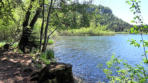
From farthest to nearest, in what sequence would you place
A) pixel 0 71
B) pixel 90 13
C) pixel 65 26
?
pixel 65 26
pixel 90 13
pixel 0 71

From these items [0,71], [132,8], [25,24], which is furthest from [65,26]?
[132,8]

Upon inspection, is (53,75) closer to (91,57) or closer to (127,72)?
(127,72)

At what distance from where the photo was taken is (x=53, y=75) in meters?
5.29

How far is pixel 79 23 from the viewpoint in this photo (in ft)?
35.3

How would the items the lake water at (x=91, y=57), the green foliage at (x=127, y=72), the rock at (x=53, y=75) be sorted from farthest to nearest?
1. the lake water at (x=91, y=57)
2. the rock at (x=53, y=75)
3. the green foliage at (x=127, y=72)

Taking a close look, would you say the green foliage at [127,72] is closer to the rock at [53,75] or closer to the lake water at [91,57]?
the lake water at [91,57]

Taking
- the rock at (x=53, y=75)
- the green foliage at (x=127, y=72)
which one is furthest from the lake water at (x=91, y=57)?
the rock at (x=53, y=75)

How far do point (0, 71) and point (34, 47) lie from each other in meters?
7.31

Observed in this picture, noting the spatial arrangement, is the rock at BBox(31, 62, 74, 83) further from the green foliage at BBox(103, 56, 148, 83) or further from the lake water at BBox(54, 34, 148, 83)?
the lake water at BBox(54, 34, 148, 83)

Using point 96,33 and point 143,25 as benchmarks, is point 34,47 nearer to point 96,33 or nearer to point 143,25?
point 143,25

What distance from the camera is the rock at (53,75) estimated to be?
16.2 ft

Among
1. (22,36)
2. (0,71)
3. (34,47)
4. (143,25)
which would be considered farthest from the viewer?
(34,47)

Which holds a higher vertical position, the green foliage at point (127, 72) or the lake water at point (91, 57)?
the green foliage at point (127, 72)

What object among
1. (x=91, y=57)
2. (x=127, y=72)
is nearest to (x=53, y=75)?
(x=127, y=72)
